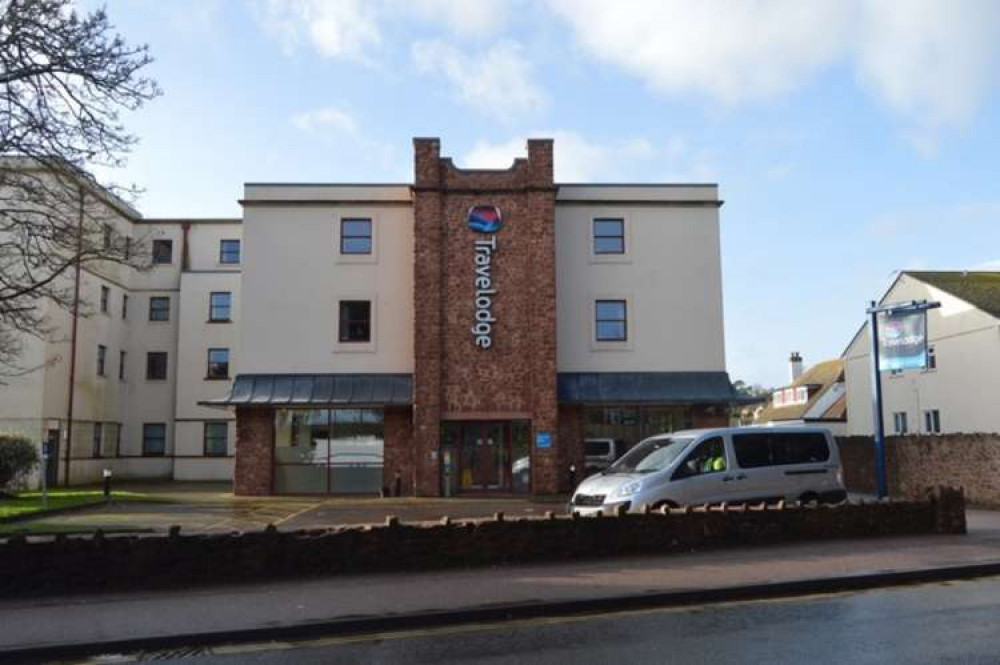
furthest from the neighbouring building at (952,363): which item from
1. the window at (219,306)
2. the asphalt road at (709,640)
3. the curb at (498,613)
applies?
the window at (219,306)

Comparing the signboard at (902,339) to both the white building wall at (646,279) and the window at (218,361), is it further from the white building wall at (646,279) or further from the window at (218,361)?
the window at (218,361)

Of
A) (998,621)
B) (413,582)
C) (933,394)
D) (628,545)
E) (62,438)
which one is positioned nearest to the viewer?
(998,621)

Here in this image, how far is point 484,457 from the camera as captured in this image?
2808 centimetres

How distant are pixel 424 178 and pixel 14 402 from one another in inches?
762

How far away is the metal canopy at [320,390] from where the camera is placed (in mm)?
27422

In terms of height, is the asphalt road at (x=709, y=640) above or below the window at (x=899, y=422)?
below

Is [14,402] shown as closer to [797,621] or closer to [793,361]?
[797,621]

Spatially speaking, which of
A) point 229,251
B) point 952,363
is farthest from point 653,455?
point 229,251

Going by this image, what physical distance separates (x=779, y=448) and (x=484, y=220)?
48.6 ft

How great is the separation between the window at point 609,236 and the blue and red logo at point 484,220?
3600 millimetres

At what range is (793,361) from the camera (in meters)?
64.4

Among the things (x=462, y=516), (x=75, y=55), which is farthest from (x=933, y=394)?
(x=75, y=55)

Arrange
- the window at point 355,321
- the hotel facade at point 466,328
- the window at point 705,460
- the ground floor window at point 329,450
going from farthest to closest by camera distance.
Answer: the window at point 355,321
the ground floor window at point 329,450
the hotel facade at point 466,328
the window at point 705,460

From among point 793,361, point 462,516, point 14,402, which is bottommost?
point 462,516
